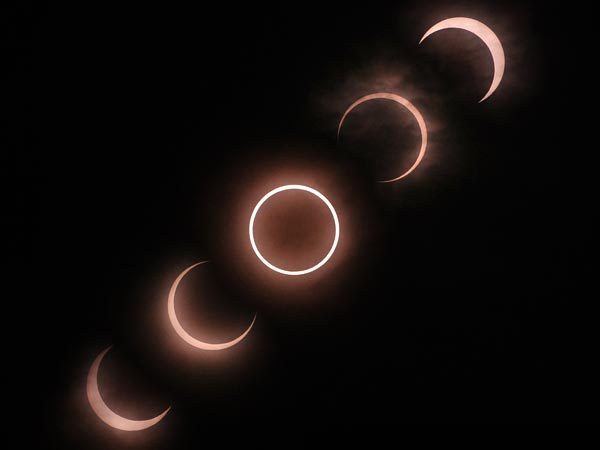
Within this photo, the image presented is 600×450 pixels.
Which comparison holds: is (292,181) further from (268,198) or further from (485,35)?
(485,35)

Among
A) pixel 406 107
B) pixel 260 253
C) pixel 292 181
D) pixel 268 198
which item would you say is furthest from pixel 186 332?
pixel 406 107

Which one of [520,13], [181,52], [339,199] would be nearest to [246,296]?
[339,199]

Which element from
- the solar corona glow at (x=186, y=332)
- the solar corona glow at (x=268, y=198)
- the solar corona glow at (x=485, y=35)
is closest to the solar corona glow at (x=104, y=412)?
the solar corona glow at (x=186, y=332)

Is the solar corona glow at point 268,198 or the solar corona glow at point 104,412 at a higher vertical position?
the solar corona glow at point 268,198

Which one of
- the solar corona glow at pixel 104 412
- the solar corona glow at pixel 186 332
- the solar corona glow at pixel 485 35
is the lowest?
the solar corona glow at pixel 104 412

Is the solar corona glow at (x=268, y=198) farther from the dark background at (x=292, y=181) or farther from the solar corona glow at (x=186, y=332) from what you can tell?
the solar corona glow at (x=186, y=332)

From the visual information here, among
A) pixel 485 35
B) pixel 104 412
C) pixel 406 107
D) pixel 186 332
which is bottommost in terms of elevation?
pixel 104 412

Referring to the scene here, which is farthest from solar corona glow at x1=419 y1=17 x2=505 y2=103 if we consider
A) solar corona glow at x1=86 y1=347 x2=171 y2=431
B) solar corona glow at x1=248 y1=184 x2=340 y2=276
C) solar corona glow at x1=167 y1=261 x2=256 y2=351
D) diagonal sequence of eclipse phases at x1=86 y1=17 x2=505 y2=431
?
solar corona glow at x1=86 y1=347 x2=171 y2=431
